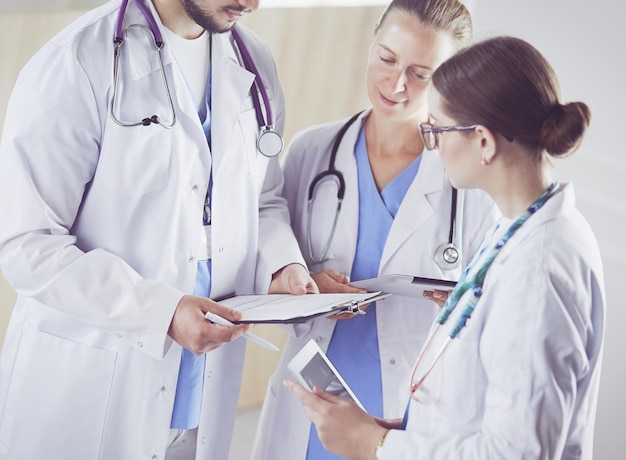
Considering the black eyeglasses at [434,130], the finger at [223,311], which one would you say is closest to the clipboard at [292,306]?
the finger at [223,311]

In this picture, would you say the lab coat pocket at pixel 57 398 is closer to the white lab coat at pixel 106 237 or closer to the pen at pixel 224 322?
the white lab coat at pixel 106 237

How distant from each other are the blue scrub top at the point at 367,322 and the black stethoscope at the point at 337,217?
56 millimetres

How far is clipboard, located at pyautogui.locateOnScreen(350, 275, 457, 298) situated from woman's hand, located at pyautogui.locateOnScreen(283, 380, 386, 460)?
318mm

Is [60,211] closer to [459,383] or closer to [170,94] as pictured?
[170,94]

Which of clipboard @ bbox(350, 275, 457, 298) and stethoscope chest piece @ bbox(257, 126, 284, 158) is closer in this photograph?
clipboard @ bbox(350, 275, 457, 298)

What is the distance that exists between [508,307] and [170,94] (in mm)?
848

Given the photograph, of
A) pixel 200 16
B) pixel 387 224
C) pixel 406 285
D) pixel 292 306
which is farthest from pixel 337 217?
pixel 200 16

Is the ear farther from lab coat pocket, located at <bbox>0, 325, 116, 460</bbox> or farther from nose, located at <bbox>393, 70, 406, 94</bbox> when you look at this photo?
lab coat pocket, located at <bbox>0, 325, 116, 460</bbox>

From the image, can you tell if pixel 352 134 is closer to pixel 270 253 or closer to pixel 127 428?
pixel 270 253

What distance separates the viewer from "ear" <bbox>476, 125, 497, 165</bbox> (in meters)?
1.12

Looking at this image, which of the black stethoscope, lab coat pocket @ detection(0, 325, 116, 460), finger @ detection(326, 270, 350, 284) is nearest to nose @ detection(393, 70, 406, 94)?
the black stethoscope

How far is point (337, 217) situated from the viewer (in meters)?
1.74

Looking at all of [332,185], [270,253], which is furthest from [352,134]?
[270,253]

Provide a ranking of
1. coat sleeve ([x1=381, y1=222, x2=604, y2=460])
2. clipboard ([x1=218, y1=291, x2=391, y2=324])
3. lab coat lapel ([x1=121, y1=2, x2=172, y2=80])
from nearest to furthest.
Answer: coat sleeve ([x1=381, y1=222, x2=604, y2=460]) → clipboard ([x1=218, y1=291, x2=391, y2=324]) → lab coat lapel ([x1=121, y1=2, x2=172, y2=80])
